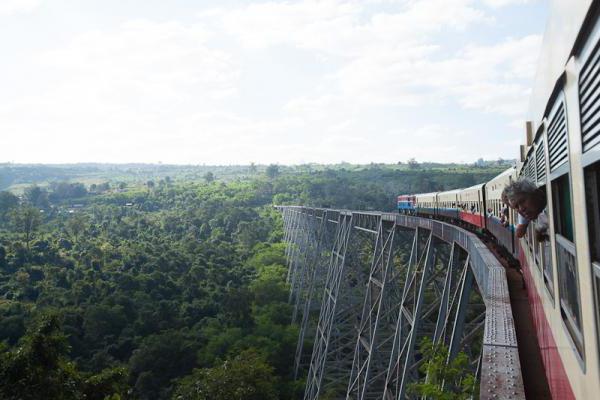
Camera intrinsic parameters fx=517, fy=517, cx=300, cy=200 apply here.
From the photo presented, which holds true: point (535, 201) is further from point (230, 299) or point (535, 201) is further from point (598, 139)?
point (230, 299)

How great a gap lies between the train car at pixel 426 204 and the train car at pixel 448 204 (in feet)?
2.95

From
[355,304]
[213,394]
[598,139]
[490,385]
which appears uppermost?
[598,139]

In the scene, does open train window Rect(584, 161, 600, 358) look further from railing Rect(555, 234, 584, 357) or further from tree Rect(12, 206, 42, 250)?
tree Rect(12, 206, 42, 250)

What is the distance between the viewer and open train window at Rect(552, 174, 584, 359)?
7.29 ft

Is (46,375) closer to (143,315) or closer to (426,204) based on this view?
(426,204)

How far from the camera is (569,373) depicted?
235 cm

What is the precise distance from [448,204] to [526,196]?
62.8 feet

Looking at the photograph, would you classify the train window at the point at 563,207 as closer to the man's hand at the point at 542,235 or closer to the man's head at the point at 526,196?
the man's head at the point at 526,196

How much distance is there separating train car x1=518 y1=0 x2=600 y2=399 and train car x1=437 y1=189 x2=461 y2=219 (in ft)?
57.8

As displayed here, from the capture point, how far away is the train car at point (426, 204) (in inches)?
973

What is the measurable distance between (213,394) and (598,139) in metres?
18.5

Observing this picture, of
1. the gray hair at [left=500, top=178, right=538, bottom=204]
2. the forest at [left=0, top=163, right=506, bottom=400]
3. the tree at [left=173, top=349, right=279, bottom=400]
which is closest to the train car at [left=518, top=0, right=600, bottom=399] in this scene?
the gray hair at [left=500, top=178, right=538, bottom=204]

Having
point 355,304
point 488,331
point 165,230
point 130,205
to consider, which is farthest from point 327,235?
point 130,205

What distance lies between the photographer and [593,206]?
1.88 m
